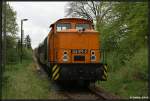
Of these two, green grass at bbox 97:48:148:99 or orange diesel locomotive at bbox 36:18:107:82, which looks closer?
green grass at bbox 97:48:148:99

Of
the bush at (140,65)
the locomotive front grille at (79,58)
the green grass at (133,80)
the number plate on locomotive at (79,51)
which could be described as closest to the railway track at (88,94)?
the green grass at (133,80)

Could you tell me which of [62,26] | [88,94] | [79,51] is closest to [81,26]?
[62,26]

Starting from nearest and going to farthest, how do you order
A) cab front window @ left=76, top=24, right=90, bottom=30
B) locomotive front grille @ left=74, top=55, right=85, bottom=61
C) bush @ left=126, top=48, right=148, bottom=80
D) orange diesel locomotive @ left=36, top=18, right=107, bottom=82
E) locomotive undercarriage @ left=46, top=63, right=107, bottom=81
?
bush @ left=126, top=48, right=148, bottom=80
locomotive undercarriage @ left=46, top=63, right=107, bottom=81
orange diesel locomotive @ left=36, top=18, right=107, bottom=82
locomotive front grille @ left=74, top=55, right=85, bottom=61
cab front window @ left=76, top=24, right=90, bottom=30

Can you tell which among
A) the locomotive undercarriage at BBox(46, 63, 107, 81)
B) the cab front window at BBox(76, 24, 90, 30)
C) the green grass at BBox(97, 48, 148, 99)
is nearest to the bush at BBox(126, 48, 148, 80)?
the green grass at BBox(97, 48, 148, 99)

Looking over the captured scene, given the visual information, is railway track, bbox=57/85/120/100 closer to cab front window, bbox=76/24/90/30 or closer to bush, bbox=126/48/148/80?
bush, bbox=126/48/148/80

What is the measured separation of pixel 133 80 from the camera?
1773cm

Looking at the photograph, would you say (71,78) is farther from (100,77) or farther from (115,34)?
(115,34)

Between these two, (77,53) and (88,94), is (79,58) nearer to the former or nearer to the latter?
(77,53)

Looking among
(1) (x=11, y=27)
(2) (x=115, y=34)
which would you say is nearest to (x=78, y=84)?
(2) (x=115, y=34)

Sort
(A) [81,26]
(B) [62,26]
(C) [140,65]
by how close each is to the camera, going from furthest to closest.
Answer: (A) [81,26], (B) [62,26], (C) [140,65]

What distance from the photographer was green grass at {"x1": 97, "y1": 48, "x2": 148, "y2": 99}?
616 inches

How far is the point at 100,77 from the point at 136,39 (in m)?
3.15

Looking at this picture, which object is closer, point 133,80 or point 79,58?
point 133,80

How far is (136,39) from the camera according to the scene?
1546 centimetres
